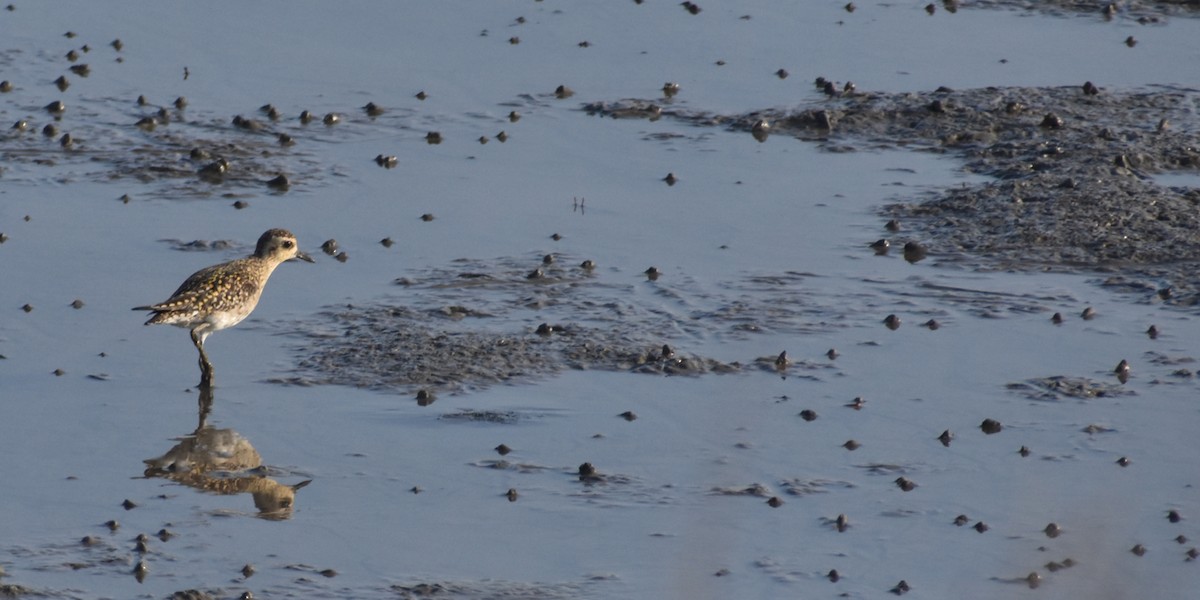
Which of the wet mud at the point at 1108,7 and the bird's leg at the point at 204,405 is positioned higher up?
the wet mud at the point at 1108,7

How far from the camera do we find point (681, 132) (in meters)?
18.3

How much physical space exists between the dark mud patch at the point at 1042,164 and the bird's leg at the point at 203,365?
5861mm

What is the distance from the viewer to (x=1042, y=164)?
55.1 ft

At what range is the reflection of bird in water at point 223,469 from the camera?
1076 centimetres

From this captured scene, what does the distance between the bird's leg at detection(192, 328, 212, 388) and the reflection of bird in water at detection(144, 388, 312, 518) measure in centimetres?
64

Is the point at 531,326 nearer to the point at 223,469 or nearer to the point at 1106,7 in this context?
the point at 223,469

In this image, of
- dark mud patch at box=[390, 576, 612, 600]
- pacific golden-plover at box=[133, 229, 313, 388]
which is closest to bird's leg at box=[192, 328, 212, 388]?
pacific golden-plover at box=[133, 229, 313, 388]

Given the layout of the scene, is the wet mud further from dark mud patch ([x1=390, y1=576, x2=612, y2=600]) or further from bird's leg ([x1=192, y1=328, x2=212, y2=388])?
dark mud patch ([x1=390, y1=576, x2=612, y2=600])

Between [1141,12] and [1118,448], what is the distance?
12.8m

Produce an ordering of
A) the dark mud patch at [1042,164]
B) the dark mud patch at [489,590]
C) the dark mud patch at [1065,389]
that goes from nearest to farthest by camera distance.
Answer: the dark mud patch at [489,590] → the dark mud patch at [1065,389] → the dark mud patch at [1042,164]

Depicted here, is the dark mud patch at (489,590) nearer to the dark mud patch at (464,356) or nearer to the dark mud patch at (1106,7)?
the dark mud patch at (464,356)

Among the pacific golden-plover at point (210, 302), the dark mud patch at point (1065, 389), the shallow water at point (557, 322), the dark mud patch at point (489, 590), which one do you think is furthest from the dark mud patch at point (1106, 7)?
the dark mud patch at point (489, 590)

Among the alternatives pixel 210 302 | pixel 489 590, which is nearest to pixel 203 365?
pixel 210 302

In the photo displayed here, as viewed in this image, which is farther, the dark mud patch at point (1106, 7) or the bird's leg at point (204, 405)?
the dark mud patch at point (1106, 7)
